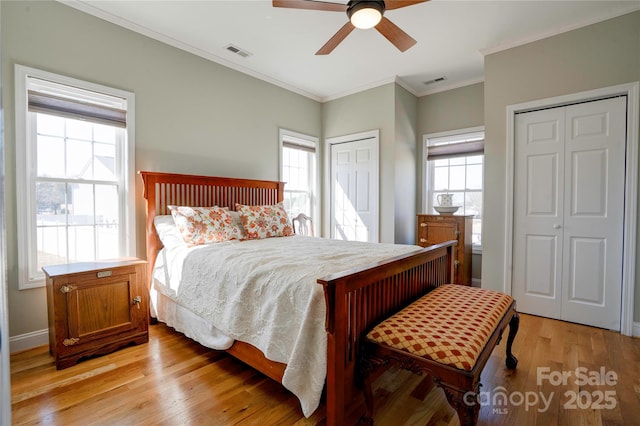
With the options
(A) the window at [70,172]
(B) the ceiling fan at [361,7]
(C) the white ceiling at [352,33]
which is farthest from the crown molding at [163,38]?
(B) the ceiling fan at [361,7]

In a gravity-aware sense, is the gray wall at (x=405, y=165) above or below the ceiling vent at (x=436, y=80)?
below

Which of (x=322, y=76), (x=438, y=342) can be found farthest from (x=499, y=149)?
(x=438, y=342)

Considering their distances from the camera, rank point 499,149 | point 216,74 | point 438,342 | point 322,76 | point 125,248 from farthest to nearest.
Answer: point 322,76
point 216,74
point 499,149
point 125,248
point 438,342

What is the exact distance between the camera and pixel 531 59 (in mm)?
3148

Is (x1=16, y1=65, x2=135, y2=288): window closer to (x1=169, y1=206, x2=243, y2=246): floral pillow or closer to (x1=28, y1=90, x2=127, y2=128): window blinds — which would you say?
(x1=28, y1=90, x2=127, y2=128): window blinds

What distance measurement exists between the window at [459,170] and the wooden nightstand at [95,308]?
3.87 m

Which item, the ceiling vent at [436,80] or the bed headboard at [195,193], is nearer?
the bed headboard at [195,193]

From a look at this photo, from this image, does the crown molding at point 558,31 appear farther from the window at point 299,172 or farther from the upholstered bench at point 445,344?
the upholstered bench at point 445,344

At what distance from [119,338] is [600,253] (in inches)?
165

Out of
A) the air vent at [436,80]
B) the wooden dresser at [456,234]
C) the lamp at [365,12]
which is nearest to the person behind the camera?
the lamp at [365,12]

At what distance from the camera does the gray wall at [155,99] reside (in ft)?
7.74

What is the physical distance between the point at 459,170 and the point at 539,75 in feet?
5.07

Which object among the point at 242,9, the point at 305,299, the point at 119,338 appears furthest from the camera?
the point at 242,9

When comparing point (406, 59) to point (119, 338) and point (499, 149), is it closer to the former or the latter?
point (499, 149)
